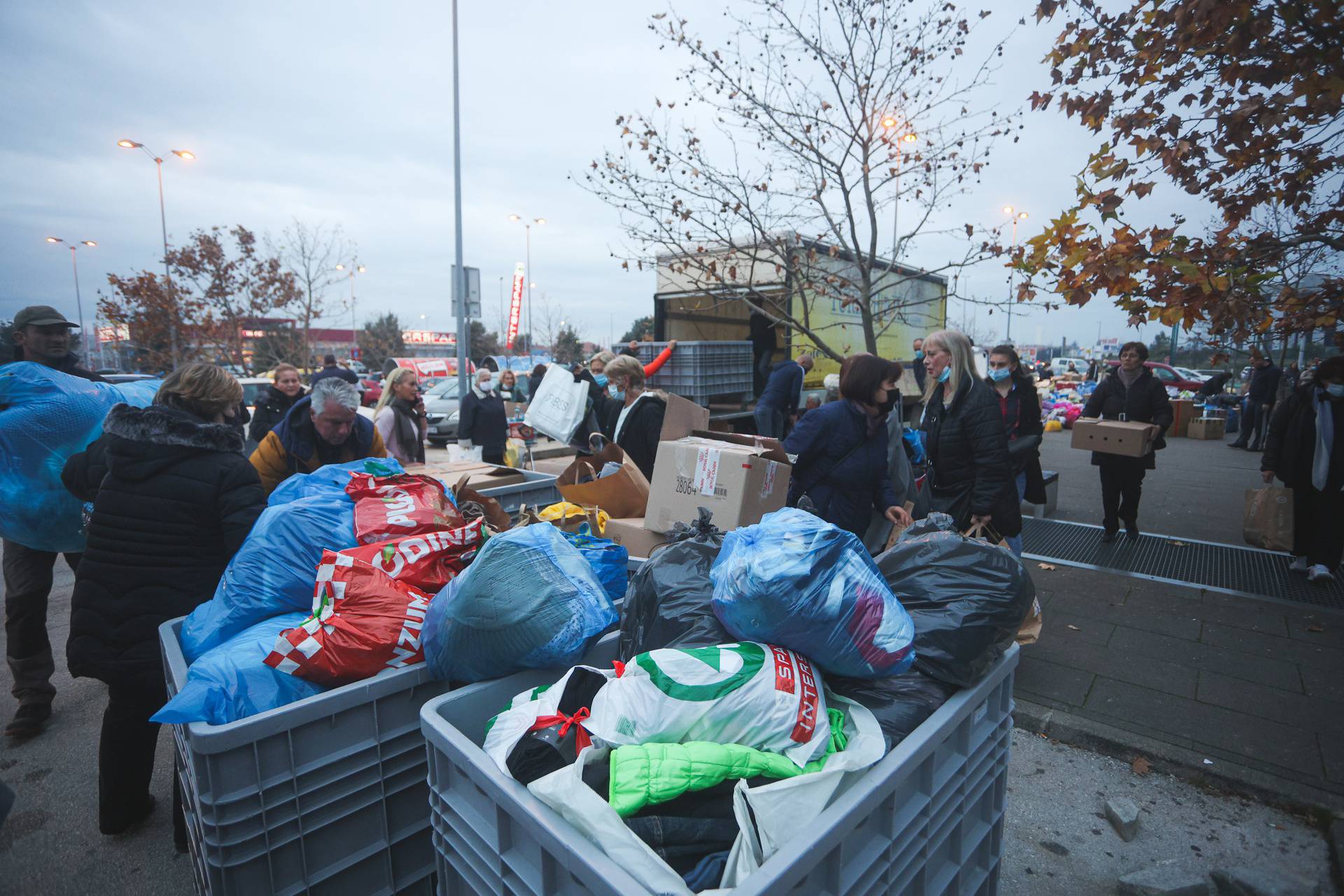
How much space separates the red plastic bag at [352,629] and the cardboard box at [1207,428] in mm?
18845

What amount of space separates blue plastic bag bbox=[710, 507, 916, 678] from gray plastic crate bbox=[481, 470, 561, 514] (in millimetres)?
2054

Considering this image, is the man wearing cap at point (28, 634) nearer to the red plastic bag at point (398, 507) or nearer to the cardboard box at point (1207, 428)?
the red plastic bag at point (398, 507)

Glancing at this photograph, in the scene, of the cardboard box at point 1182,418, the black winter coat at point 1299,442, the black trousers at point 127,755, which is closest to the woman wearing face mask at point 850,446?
the black trousers at point 127,755

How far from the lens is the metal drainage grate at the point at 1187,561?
5105mm

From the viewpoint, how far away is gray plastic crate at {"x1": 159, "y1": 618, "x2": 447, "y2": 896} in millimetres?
1404

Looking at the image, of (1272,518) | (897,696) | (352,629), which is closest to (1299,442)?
(1272,518)

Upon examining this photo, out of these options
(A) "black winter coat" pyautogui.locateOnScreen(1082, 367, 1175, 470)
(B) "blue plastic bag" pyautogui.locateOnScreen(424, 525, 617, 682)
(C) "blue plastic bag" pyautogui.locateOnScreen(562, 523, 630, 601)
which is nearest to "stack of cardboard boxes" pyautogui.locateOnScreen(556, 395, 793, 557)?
(C) "blue plastic bag" pyautogui.locateOnScreen(562, 523, 630, 601)

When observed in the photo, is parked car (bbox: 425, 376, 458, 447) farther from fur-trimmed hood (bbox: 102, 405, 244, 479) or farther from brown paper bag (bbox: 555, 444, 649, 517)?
fur-trimmed hood (bbox: 102, 405, 244, 479)

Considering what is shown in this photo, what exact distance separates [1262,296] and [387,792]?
5.38 m

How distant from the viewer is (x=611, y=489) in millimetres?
3439

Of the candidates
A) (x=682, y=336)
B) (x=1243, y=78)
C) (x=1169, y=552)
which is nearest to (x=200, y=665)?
(x=1243, y=78)

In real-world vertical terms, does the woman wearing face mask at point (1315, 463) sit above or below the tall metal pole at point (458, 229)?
below

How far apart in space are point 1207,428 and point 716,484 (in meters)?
17.4

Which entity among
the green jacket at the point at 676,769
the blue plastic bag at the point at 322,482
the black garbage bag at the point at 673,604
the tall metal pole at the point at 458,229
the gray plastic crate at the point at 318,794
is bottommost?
the gray plastic crate at the point at 318,794
